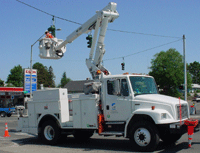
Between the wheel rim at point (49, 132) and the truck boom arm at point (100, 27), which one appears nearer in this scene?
the wheel rim at point (49, 132)

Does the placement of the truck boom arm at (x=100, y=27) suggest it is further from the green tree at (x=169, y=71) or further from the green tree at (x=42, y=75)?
the green tree at (x=42, y=75)

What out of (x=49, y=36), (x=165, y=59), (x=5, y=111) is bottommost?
(x=5, y=111)

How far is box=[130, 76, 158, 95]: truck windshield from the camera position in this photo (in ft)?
32.2

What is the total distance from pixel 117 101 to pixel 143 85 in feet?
3.93

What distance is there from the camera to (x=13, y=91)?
44312 millimetres

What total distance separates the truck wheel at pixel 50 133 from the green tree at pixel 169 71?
193ft

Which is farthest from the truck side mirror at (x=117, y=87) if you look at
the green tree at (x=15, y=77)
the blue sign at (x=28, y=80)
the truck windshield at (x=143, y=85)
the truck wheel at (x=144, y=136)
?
the green tree at (x=15, y=77)

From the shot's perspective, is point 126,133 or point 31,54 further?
point 31,54

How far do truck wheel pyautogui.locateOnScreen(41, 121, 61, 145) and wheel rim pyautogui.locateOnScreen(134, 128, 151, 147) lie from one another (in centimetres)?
356

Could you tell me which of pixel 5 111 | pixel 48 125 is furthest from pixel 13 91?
pixel 48 125

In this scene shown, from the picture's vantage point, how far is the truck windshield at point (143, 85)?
9828 mm

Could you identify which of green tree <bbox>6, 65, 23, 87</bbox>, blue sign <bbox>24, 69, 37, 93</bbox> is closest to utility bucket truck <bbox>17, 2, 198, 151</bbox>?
blue sign <bbox>24, 69, 37, 93</bbox>

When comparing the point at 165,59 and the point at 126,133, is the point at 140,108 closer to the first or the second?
the point at 126,133

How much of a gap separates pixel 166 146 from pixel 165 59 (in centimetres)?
6472
